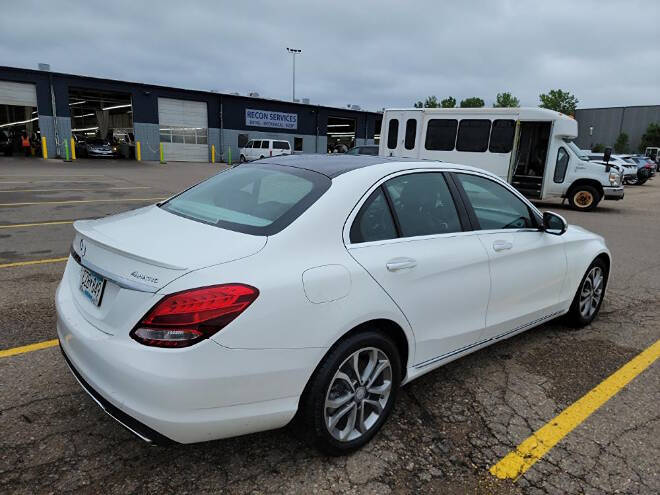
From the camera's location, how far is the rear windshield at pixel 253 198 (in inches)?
96.7

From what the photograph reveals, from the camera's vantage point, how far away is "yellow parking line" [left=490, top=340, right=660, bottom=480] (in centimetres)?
249

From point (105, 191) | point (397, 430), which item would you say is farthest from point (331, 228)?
point (105, 191)

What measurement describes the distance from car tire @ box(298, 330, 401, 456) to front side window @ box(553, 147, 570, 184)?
531 inches

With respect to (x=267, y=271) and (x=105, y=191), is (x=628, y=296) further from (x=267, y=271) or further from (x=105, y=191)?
(x=105, y=191)

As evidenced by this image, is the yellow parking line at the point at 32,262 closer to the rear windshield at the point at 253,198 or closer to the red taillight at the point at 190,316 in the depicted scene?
the rear windshield at the point at 253,198

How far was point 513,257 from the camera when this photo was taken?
3336 mm

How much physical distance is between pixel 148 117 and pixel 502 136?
26.2 m

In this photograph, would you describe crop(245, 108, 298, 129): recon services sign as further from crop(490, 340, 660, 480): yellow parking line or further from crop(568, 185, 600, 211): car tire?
crop(490, 340, 660, 480): yellow parking line

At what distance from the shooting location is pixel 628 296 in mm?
5453

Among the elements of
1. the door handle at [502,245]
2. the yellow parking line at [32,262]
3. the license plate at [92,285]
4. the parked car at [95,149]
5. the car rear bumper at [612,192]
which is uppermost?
the door handle at [502,245]

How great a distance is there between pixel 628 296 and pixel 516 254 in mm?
3003

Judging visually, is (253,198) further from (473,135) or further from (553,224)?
(473,135)

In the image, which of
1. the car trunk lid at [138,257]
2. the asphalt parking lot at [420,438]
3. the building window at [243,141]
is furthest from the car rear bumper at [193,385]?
the building window at [243,141]

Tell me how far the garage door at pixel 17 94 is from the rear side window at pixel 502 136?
27531mm
